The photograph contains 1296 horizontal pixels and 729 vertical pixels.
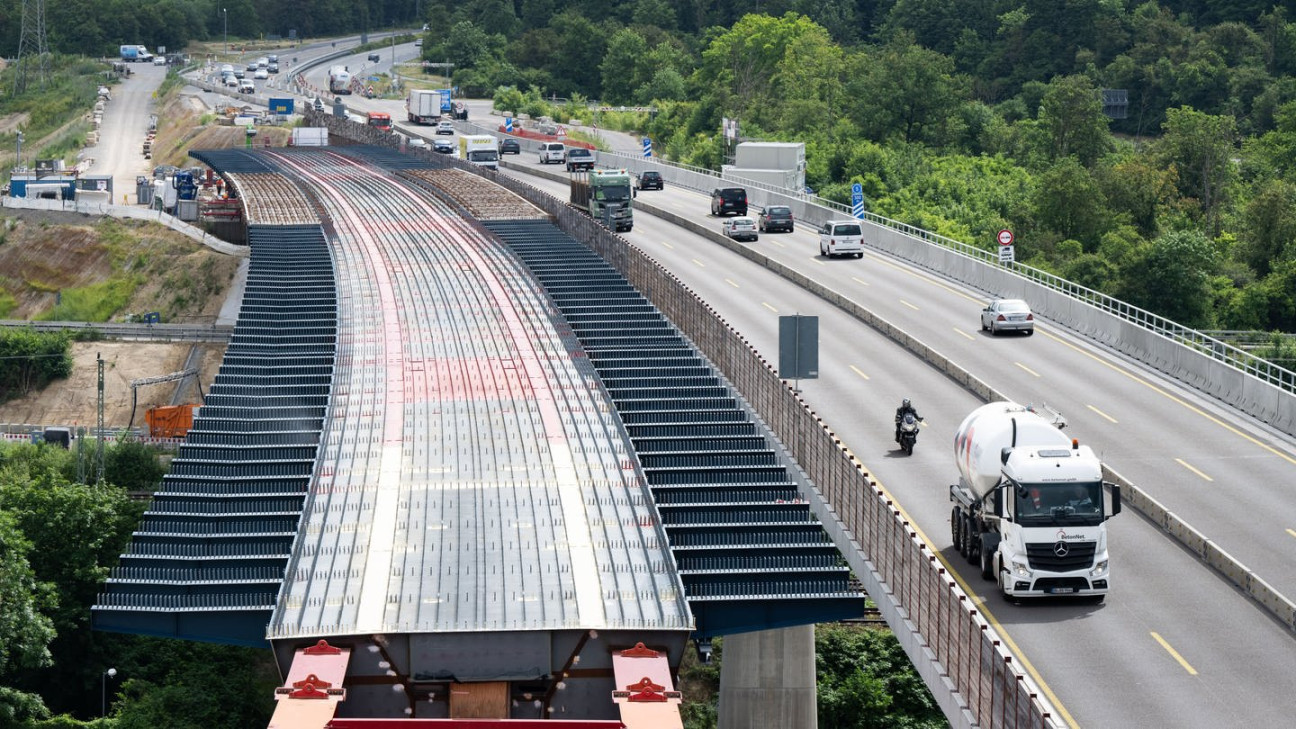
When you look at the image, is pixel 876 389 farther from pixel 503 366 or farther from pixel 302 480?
pixel 302 480

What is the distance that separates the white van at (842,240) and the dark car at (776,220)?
8641 mm

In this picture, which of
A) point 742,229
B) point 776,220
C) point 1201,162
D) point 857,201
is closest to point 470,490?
point 742,229

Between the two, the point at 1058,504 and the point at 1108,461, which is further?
the point at 1108,461

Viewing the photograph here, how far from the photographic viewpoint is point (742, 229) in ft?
288

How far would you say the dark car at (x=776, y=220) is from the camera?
92.7 metres

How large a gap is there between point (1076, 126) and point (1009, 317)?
3404 inches

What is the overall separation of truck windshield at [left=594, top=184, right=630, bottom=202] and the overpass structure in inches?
1282

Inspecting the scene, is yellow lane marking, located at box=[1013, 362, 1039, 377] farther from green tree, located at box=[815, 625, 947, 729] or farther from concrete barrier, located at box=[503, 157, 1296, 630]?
green tree, located at box=[815, 625, 947, 729]

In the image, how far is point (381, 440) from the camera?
133 ft


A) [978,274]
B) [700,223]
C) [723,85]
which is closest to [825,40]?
[723,85]

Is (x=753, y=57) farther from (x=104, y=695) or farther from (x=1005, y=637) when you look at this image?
(x=1005, y=637)

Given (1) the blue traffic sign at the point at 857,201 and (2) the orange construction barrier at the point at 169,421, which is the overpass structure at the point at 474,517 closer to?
(2) the orange construction barrier at the point at 169,421

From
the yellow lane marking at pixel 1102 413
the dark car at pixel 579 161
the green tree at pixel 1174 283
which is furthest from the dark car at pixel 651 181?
Answer: the yellow lane marking at pixel 1102 413

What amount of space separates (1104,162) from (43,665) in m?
109
